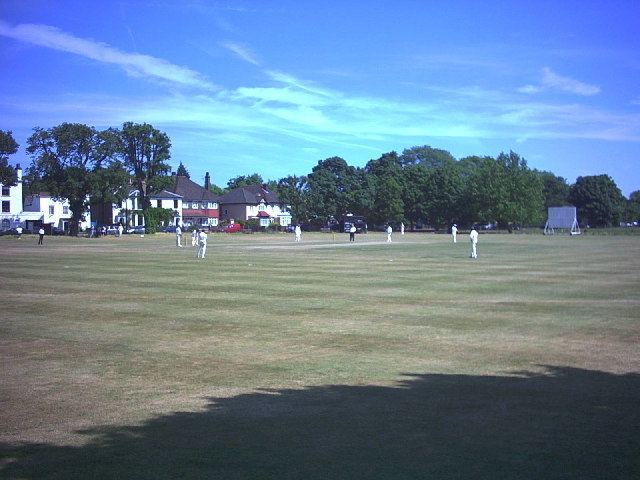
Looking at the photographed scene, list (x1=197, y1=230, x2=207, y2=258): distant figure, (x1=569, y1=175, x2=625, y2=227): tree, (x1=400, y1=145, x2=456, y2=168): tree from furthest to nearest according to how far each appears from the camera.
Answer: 1. (x1=400, y1=145, x2=456, y2=168): tree
2. (x1=569, y1=175, x2=625, y2=227): tree
3. (x1=197, y1=230, x2=207, y2=258): distant figure

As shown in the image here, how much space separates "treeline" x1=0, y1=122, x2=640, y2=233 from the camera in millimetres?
88688

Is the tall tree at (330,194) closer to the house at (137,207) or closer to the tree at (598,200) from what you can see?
the house at (137,207)

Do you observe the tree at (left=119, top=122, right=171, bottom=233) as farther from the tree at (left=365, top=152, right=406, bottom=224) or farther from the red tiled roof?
the tree at (left=365, top=152, right=406, bottom=224)

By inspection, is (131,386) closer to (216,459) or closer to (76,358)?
(76,358)

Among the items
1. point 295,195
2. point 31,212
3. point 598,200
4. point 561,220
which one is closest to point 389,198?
point 295,195

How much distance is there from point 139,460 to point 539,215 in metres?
119

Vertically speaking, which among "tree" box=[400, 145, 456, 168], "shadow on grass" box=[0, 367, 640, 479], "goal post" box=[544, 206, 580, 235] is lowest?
"shadow on grass" box=[0, 367, 640, 479]

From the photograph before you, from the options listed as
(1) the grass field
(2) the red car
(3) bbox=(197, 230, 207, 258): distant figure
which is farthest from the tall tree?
(1) the grass field

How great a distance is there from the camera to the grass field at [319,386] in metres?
5.91

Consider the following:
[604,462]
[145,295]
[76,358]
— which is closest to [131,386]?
[76,358]

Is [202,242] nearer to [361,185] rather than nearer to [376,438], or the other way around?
[376,438]

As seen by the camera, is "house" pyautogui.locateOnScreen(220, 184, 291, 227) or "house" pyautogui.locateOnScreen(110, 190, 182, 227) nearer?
"house" pyautogui.locateOnScreen(110, 190, 182, 227)

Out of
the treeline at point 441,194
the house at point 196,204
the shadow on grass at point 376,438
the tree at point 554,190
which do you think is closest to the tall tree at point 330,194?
the treeline at point 441,194

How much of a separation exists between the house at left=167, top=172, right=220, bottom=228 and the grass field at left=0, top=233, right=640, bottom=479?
113886 millimetres
